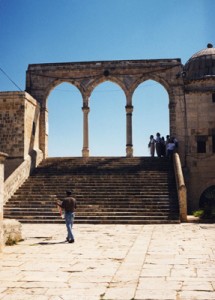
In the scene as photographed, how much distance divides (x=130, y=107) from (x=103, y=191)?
7.69 m

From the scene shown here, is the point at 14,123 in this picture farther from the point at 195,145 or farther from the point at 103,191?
the point at 195,145

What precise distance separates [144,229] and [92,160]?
944cm

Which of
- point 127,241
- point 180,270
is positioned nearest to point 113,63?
point 127,241

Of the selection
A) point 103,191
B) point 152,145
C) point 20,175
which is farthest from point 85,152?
point 103,191

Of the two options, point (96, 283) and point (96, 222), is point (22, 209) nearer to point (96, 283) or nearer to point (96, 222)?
point (96, 222)

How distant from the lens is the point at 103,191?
17.9 m

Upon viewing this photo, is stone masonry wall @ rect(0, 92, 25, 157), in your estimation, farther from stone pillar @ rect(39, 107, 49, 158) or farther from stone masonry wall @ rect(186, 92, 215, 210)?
stone masonry wall @ rect(186, 92, 215, 210)

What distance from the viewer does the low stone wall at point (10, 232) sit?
30.9 ft

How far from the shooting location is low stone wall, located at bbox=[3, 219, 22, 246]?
943cm

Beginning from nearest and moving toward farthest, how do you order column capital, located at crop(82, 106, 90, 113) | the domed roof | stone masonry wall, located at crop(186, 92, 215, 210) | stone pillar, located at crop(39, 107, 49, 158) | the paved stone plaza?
1. the paved stone plaza
2. stone masonry wall, located at crop(186, 92, 215, 210)
3. the domed roof
4. stone pillar, located at crop(39, 107, 49, 158)
5. column capital, located at crop(82, 106, 90, 113)

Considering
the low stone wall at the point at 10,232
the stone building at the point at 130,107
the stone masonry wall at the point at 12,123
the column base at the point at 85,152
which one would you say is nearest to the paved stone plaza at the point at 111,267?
the low stone wall at the point at 10,232

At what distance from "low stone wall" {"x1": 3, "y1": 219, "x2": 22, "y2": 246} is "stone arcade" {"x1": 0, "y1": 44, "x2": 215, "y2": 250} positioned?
875cm

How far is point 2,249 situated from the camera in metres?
8.47

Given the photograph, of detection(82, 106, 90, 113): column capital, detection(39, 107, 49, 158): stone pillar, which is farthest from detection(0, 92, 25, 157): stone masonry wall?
detection(82, 106, 90, 113): column capital
